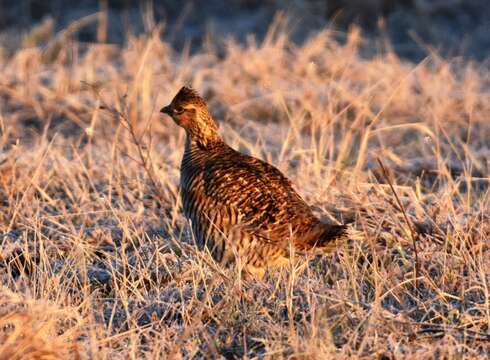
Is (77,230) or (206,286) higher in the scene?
(206,286)

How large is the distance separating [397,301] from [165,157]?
284 cm

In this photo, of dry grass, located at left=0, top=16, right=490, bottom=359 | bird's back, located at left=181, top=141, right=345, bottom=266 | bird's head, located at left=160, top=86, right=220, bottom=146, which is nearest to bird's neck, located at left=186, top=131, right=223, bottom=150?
bird's head, located at left=160, top=86, right=220, bottom=146

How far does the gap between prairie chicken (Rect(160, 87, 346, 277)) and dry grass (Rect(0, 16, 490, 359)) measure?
4.5 inches

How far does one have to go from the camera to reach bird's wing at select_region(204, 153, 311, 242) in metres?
4.36

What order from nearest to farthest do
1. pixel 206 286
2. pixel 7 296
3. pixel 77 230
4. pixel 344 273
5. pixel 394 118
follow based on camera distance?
1. pixel 7 296
2. pixel 206 286
3. pixel 344 273
4. pixel 77 230
5. pixel 394 118

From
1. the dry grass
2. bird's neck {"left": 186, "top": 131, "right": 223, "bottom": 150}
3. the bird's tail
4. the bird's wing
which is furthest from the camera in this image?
bird's neck {"left": 186, "top": 131, "right": 223, "bottom": 150}

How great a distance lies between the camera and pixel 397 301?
3949mm

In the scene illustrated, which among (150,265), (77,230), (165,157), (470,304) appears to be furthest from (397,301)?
(165,157)

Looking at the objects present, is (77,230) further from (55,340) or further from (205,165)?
(55,340)

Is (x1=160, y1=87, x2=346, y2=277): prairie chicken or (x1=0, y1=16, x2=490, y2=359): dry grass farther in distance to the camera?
(x1=160, y1=87, x2=346, y2=277): prairie chicken

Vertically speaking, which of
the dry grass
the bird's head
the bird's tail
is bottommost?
the dry grass

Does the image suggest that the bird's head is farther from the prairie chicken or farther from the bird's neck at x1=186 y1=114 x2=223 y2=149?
the prairie chicken

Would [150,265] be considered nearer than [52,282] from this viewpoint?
No

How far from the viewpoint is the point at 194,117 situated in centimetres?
498
